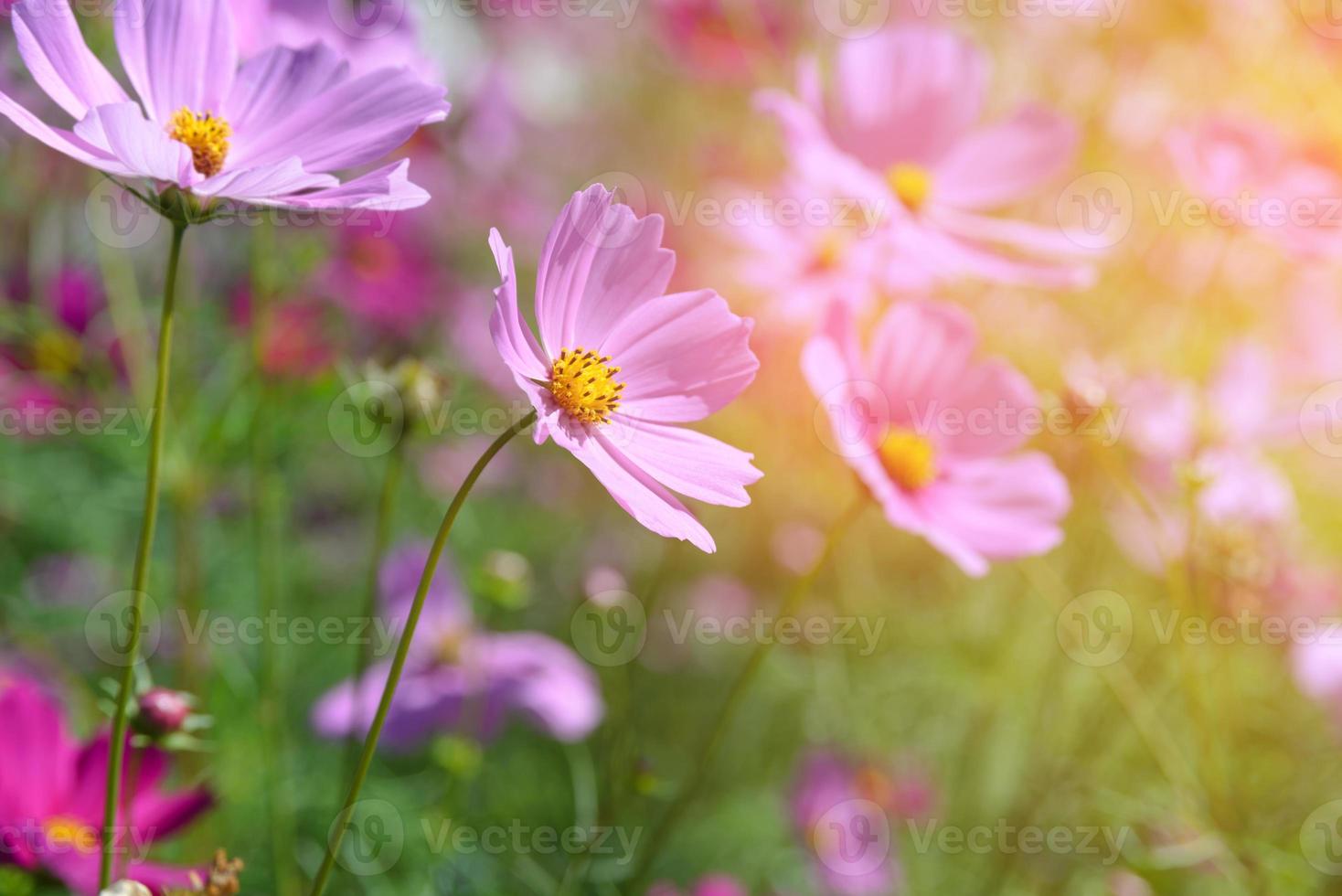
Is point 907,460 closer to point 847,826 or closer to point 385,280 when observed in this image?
point 847,826

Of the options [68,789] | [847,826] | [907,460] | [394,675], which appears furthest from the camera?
[847,826]

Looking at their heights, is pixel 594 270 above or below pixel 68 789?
above

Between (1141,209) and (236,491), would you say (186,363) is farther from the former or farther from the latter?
(1141,209)

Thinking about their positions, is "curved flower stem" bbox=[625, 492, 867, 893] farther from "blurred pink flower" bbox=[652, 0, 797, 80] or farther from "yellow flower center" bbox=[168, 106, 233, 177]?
"blurred pink flower" bbox=[652, 0, 797, 80]

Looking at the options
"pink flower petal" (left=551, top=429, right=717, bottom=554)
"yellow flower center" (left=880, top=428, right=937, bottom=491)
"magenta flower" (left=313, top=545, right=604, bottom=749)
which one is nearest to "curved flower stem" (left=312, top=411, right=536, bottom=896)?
"pink flower petal" (left=551, top=429, right=717, bottom=554)

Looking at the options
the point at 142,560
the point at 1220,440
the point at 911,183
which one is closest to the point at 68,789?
the point at 142,560

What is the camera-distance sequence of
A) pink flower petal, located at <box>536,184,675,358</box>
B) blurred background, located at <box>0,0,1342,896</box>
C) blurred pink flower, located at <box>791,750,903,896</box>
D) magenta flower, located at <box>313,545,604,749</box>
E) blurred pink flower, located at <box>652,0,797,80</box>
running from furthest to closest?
blurred pink flower, located at <box>652,0,797,80</box>, blurred pink flower, located at <box>791,750,903,896</box>, magenta flower, located at <box>313,545,604,749</box>, blurred background, located at <box>0,0,1342,896</box>, pink flower petal, located at <box>536,184,675,358</box>

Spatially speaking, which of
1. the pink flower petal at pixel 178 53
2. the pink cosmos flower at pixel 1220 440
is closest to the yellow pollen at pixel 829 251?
the pink cosmos flower at pixel 1220 440

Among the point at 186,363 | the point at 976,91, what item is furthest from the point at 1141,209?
the point at 186,363
